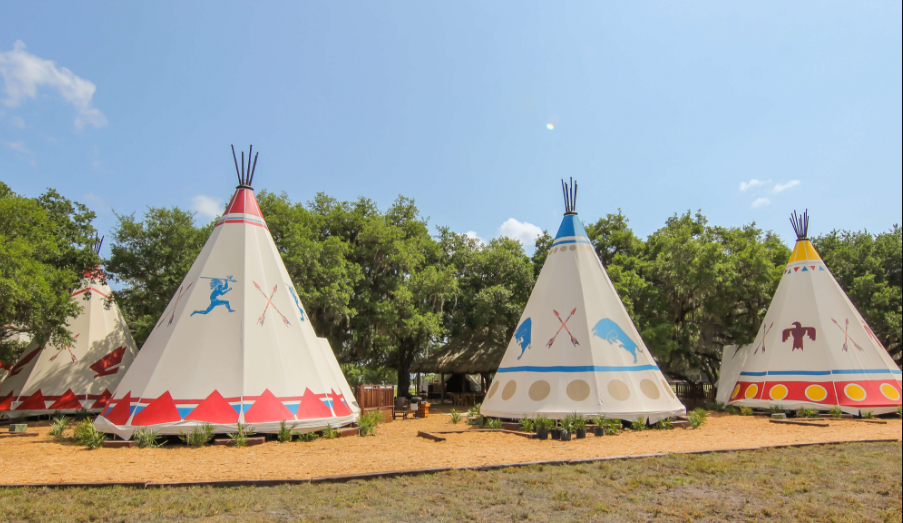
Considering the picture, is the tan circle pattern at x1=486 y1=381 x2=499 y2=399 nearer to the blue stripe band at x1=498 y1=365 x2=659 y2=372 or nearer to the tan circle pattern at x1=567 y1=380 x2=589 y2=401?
the blue stripe band at x1=498 y1=365 x2=659 y2=372

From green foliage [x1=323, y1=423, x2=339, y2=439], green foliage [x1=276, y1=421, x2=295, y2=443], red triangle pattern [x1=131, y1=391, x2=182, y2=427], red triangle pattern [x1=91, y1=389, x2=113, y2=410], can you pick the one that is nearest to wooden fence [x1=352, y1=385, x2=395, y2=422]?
green foliage [x1=323, y1=423, x2=339, y2=439]

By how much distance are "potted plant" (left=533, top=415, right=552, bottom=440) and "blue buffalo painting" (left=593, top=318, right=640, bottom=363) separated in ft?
9.36

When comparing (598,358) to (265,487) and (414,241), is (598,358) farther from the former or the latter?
(414,241)

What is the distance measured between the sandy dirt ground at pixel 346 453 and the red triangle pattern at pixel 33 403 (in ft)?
18.6

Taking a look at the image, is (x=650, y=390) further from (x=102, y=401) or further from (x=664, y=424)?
(x=102, y=401)

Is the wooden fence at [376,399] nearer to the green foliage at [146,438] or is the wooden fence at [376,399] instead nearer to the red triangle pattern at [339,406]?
the red triangle pattern at [339,406]

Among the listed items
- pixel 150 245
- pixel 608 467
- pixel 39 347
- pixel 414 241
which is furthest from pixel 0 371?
pixel 608 467

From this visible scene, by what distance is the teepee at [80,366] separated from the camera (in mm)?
17031

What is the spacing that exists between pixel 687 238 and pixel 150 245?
20.7m

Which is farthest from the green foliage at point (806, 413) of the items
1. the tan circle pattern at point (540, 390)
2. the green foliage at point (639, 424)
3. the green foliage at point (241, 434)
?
the green foliage at point (241, 434)

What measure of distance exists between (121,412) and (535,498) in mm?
9354

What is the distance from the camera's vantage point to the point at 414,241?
22.7 metres

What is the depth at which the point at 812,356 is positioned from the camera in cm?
1734

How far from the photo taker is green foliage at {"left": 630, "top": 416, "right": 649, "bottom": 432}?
1268 cm
